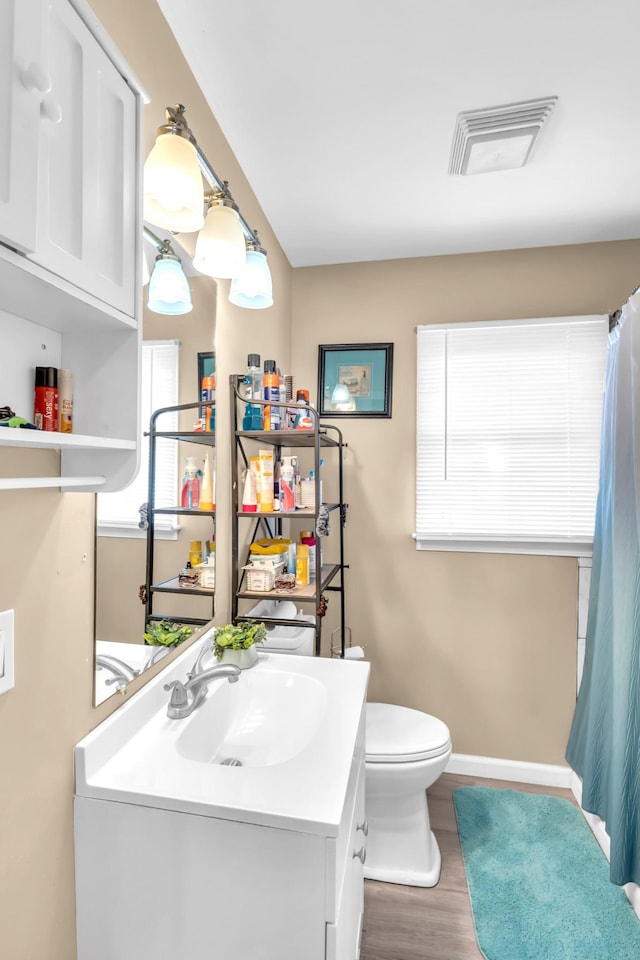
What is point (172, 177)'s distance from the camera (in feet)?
3.12

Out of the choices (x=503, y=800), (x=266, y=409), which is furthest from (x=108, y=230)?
Result: (x=503, y=800)

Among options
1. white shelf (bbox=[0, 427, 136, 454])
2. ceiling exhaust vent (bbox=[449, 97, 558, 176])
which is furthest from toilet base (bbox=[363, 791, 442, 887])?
ceiling exhaust vent (bbox=[449, 97, 558, 176])

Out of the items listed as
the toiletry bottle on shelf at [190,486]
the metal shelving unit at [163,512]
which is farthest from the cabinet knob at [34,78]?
the toiletry bottle on shelf at [190,486]

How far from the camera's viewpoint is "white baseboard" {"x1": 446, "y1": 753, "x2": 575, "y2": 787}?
7.00 ft

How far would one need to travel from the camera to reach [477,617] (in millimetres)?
2219

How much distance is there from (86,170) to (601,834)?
8.46 feet

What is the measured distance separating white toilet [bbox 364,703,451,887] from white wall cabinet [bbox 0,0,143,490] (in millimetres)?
1384

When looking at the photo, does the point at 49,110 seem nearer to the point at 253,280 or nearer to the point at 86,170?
the point at 86,170

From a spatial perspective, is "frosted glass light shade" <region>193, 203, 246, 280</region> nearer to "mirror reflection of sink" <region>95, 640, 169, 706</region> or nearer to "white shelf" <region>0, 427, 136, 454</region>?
"white shelf" <region>0, 427, 136, 454</region>

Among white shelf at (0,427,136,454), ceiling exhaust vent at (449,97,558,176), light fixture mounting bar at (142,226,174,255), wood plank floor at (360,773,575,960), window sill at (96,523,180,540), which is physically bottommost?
wood plank floor at (360,773,575,960)

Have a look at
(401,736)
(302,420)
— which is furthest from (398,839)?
(302,420)

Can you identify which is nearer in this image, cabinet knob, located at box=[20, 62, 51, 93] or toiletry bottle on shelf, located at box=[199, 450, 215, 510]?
cabinet knob, located at box=[20, 62, 51, 93]

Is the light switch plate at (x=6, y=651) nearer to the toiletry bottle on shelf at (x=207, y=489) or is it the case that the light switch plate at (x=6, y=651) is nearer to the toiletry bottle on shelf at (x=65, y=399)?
the toiletry bottle on shelf at (x=65, y=399)

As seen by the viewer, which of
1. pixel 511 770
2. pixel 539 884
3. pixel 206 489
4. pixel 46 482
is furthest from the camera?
pixel 511 770
